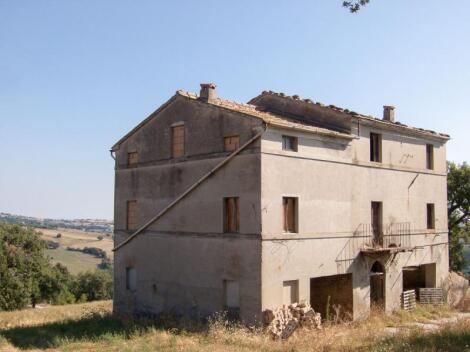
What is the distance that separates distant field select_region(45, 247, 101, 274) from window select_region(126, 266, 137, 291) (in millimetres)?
69878

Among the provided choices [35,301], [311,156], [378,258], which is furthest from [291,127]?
[35,301]

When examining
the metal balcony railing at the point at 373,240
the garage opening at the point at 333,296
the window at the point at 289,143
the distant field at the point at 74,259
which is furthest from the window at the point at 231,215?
the distant field at the point at 74,259

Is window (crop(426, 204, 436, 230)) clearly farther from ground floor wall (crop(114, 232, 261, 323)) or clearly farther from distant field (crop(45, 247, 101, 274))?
distant field (crop(45, 247, 101, 274))

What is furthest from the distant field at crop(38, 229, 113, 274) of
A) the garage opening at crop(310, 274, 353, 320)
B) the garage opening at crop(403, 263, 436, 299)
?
the garage opening at crop(310, 274, 353, 320)

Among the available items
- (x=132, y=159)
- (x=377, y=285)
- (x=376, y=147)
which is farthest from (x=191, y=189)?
A: (x=377, y=285)

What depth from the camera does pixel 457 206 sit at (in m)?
37.9

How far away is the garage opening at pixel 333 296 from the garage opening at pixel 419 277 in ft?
21.3

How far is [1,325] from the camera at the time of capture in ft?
78.0

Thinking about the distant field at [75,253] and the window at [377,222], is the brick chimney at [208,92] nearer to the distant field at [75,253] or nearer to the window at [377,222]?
the window at [377,222]

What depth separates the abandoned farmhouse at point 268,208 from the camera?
1823 cm

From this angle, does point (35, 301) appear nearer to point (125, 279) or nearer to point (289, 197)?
point (125, 279)

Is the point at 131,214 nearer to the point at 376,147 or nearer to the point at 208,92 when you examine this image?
the point at 208,92

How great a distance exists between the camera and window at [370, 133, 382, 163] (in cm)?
2322

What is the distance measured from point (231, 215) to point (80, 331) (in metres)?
7.39
